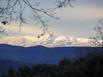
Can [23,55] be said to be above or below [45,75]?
below

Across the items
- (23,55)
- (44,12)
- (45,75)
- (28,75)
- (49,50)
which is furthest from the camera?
(49,50)

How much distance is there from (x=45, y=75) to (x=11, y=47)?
17244 cm

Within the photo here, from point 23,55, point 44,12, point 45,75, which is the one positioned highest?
point 44,12

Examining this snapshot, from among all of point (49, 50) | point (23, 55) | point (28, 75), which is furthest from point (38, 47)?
point (28, 75)

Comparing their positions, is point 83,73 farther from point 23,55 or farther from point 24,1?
point 23,55

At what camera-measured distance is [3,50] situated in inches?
6998

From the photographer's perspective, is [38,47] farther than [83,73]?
Yes

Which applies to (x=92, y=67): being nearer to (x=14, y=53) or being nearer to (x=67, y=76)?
(x=67, y=76)

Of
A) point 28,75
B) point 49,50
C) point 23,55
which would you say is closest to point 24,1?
point 28,75

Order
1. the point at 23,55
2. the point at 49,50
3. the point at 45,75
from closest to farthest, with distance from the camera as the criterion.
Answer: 1. the point at 45,75
2. the point at 23,55
3. the point at 49,50

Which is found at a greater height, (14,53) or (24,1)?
(24,1)

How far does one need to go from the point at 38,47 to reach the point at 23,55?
22942mm

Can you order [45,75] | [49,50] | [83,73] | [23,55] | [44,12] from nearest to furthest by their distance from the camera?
1. [44,12]
2. [83,73]
3. [45,75]
4. [23,55]
5. [49,50]

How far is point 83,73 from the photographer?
13414 millimetres
